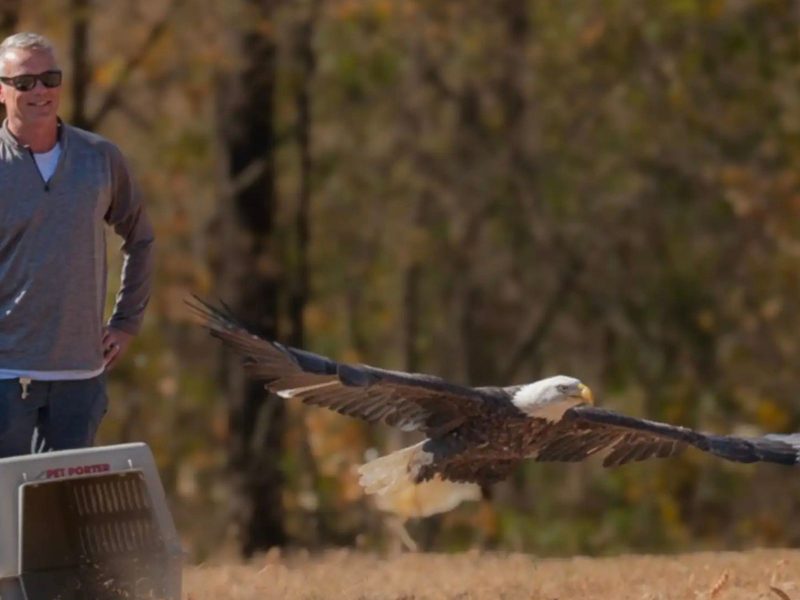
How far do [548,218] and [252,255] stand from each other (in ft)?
14.9

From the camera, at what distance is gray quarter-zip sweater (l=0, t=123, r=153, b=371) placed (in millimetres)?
5184

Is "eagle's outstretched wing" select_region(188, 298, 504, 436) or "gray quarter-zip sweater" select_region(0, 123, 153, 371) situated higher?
"gray quarter-zip sweater" select_region(0, 123, 153, 371)

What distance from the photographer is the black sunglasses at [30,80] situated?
5.15 m

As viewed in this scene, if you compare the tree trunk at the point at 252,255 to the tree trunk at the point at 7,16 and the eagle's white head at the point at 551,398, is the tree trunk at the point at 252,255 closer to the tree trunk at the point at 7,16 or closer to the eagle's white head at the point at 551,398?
the tree trunk at the point at 7,16

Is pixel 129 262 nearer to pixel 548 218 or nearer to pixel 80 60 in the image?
pixel 80 60

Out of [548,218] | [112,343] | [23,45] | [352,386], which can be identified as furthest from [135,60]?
[23,45]

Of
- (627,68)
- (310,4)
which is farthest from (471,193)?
(310,4)

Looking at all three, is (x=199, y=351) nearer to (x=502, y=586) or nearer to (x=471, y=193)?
(x=471, y=193)

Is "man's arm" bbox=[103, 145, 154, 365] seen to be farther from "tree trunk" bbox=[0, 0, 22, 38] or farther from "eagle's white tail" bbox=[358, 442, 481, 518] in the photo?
"tree trunk" bbox=[0, 0, 22, 38]

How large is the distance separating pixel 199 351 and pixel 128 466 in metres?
13.4

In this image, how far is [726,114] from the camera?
18172 mm

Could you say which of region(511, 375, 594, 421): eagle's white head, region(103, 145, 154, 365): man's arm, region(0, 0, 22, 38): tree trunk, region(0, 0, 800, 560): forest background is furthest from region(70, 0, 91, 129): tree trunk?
region(103, 145, 154, 365): man's arm

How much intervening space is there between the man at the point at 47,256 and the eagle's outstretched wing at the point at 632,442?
7.70ft

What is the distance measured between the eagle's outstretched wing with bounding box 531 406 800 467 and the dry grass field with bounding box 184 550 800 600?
44 centimetres
